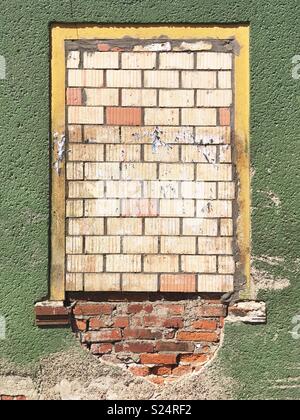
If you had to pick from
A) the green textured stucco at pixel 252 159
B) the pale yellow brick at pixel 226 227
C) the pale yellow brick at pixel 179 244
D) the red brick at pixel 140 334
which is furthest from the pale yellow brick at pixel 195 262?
the red brick at pixel 140 334

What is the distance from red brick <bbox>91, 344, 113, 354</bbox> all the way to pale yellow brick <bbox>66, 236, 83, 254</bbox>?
1.65 feet

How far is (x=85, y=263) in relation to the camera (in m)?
3.06

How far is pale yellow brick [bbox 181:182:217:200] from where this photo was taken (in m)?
3.06

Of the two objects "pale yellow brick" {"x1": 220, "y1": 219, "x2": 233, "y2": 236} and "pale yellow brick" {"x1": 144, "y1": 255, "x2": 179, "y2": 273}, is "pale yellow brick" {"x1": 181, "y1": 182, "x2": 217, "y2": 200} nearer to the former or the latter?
"pale yellow brick" {"x1": 220, "y1": 219, "x2": 233, "y2": 236}

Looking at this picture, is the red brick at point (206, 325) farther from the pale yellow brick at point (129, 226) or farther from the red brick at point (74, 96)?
the red brick at point (74, 96)

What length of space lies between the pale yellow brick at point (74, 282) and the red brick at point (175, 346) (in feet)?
1.67

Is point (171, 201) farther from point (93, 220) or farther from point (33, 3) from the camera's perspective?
point (33, 3)

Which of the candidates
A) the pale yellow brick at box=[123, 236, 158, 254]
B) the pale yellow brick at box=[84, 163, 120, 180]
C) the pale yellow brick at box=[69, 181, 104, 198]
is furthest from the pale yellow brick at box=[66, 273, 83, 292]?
the pale yellow brick at box=[84, 163, 120, 180]

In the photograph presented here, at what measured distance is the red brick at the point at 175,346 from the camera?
122 inches

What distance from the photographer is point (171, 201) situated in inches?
120

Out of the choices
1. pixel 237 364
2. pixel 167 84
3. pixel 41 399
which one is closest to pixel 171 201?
pixel 167 84

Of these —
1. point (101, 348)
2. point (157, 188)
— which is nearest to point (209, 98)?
point (157, 188)

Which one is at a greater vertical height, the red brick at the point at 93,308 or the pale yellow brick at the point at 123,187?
the pale yellow brick at the point at 123,187

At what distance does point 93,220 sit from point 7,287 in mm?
563
